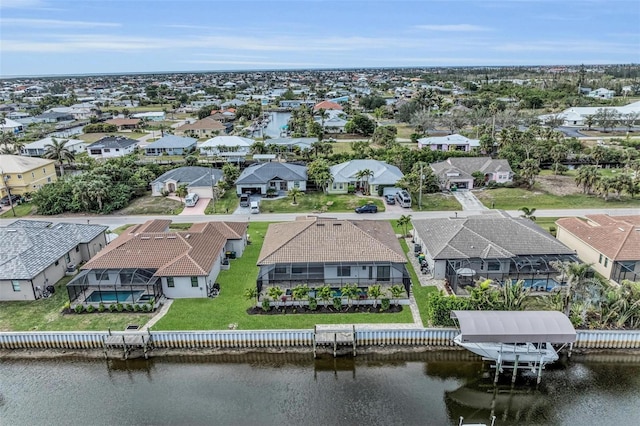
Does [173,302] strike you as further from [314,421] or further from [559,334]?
[559,334]

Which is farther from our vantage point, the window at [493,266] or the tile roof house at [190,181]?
the tile roof house at [190,181]

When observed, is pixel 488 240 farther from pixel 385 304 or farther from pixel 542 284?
pixel 385 304

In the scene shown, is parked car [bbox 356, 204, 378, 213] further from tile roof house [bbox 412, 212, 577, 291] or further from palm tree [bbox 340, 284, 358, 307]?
palm tree [bbox 340, 284, 358, 307]

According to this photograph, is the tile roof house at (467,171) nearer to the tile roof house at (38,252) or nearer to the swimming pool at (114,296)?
the swimming pool at (114,296)

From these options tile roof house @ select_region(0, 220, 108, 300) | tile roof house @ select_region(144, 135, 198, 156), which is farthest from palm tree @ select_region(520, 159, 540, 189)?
tile roof house @ select_region(144, 135, 198, 156)

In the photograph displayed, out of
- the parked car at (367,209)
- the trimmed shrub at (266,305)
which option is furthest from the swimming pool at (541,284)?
the parked car at (367,209)

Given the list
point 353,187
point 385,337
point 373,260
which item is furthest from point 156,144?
point 385,337

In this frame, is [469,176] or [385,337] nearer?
[385,337]
